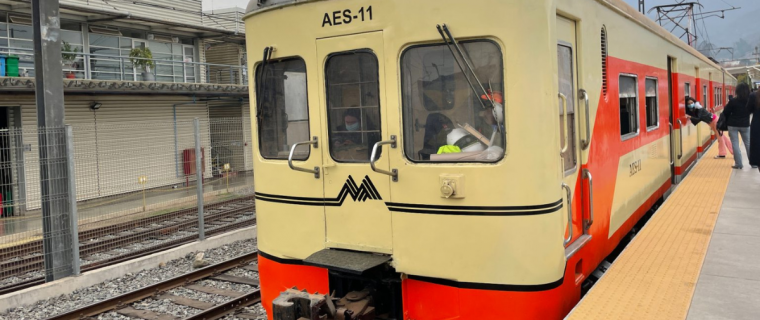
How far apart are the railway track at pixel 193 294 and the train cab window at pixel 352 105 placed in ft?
9.39

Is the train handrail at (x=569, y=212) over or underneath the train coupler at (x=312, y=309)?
over

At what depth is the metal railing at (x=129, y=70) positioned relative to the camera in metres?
18.7

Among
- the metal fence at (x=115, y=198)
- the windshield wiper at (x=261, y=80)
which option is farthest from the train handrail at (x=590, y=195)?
the metal fence at (x=115, y=198)

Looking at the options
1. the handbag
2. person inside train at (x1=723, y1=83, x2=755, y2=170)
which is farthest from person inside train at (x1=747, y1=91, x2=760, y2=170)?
the handbag

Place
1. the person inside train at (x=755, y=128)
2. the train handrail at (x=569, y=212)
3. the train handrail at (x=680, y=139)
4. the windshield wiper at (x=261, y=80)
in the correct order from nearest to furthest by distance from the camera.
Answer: the train handrail at (x=569, y=212)
the windshield wiper at (x=261, y=80)
the person inside train at (x=755, y=128)
the train handrail at (x=680, y=139)

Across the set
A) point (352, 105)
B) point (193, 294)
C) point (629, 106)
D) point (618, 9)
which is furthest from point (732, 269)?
point (193, 294)

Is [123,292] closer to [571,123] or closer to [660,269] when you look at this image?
[571,123]

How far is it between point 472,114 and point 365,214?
1.03 metres

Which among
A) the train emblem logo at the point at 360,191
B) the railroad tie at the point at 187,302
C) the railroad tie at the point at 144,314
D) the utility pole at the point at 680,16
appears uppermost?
the utility pole at the point at 680,16

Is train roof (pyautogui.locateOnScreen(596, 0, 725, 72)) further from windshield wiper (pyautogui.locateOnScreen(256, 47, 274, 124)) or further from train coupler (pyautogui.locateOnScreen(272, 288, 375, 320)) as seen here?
train coupler (pyautogui.locateOnScreen(272, 288, 375, 320))

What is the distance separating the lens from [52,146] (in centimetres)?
802

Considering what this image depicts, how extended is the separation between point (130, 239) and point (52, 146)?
294cm

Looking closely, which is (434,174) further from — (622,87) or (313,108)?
(622,87)

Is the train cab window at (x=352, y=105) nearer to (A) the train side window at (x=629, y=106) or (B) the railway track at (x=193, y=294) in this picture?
(A) the train side window at (x=629, y=106)
